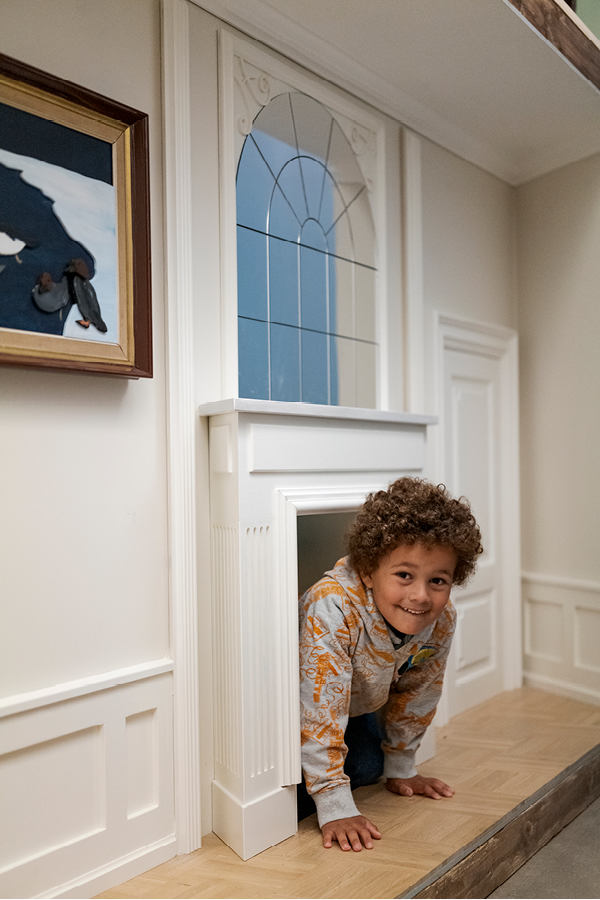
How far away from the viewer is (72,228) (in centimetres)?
179

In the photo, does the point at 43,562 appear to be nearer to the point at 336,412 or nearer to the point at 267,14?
the point at 336,412

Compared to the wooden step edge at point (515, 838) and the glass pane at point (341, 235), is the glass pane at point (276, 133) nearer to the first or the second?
the glass pane at point (341, 235)

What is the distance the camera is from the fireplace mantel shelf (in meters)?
1.96

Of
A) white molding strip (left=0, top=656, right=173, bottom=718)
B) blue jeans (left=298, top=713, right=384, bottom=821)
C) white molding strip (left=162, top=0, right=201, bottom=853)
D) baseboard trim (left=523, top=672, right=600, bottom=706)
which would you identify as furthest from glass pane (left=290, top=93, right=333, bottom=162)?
baseboard trim (left=523, top=672, right=600, bottom=706)

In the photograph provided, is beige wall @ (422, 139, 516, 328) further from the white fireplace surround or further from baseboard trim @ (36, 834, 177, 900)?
baseboard trim @ (36, 834, 177, 900)

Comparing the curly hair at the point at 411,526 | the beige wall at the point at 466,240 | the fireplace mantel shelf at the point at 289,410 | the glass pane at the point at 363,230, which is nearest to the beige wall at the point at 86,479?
the fireplace mantel shelf at the point at 289,410

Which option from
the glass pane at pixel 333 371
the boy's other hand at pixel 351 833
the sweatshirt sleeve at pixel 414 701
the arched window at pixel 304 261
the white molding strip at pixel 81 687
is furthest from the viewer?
the glass pane at pixel 333 371

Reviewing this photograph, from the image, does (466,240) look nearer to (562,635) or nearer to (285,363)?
(285,363)

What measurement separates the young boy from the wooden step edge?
283 mm

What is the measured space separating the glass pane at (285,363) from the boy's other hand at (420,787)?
1.46 meters

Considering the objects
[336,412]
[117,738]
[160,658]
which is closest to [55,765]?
[117,738]

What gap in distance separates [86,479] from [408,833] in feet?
4.90

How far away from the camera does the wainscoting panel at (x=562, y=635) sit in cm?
325

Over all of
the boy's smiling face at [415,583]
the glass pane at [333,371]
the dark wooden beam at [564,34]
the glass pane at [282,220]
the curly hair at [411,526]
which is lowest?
the boy's smiling face at [415,583]
